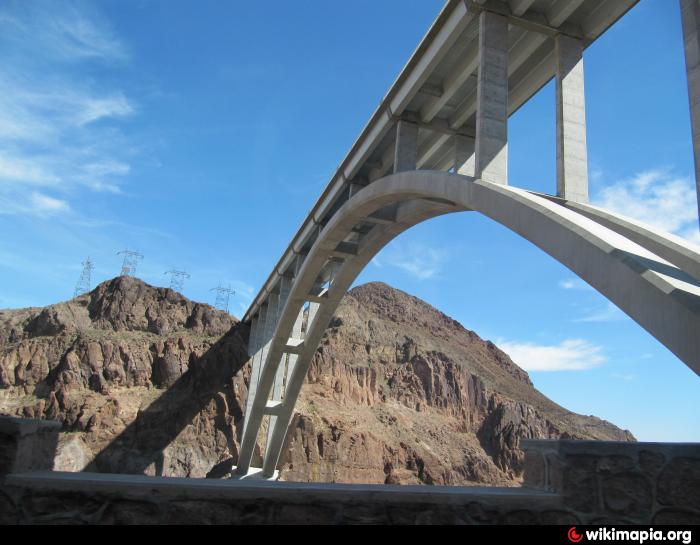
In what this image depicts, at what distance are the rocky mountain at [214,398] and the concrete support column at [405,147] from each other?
2891 centimetres

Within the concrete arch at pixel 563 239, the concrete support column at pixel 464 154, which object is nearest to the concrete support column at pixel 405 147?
the concrete arch at pixel 563 239

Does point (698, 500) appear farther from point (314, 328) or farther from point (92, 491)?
point (314, 328)

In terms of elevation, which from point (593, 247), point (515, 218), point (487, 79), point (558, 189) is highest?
point (487, 79)

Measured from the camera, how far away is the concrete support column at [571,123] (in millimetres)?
8062

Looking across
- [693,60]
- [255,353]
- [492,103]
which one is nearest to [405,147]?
[492,103]

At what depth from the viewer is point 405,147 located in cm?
1257

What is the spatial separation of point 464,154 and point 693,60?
7983mm

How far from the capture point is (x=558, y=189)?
8102mm

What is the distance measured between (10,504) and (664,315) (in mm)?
4846

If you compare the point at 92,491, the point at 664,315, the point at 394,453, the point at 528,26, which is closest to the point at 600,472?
the point at 664,315

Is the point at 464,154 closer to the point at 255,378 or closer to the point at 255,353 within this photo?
the point at 255,378

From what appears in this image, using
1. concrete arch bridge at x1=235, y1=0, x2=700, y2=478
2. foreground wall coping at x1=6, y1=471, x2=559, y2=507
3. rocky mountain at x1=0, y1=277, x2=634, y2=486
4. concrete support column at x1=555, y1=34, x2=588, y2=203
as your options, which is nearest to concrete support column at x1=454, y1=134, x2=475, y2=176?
concrete arch bridge at x1=235, y1=0, x2=700, y2=478

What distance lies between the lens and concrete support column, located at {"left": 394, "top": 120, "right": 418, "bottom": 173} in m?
12.4
